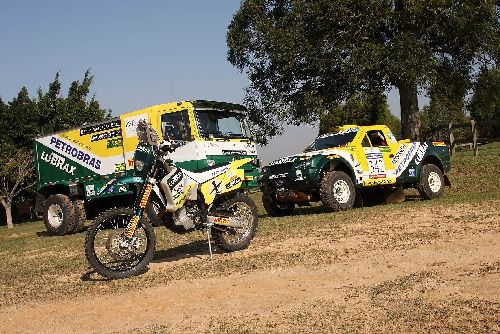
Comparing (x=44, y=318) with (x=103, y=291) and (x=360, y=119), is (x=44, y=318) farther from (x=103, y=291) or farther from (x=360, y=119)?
(x=360, y=119)

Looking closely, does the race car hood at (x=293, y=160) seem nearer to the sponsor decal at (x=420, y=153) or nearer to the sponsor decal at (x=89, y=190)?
the sponsor decal at (x=420, y=153)

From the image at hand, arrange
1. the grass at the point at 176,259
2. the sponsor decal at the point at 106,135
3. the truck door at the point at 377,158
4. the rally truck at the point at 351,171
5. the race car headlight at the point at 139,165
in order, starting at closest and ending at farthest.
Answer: the grass at the point at 176,259
the race car headlight at the point at 139,165
the rally truck at the point at 351,171
the truck door at the point at 377,158
the sponsor decal at the point at 106,135

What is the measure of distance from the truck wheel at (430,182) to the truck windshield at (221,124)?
420 cm

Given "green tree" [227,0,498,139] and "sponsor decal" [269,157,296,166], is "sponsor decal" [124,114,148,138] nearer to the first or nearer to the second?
"sponsor decal" [269,157,296,166]

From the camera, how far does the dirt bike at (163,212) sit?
6750mm

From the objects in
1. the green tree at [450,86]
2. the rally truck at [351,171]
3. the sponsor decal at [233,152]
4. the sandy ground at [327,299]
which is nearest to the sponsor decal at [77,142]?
the sponsor decal at [233,152]

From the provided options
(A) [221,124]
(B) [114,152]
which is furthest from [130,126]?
(A) [221,124]

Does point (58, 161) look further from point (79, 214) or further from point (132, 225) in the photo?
point (132, 225)

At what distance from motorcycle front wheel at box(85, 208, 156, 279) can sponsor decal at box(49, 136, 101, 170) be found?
8411 mm

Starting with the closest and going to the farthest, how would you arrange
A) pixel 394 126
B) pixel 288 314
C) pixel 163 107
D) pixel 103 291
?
1. pixel 288 314
2. pixel 103 291
3. pixel 163 107
4. pixel 394 126

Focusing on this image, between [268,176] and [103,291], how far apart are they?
6.95 m

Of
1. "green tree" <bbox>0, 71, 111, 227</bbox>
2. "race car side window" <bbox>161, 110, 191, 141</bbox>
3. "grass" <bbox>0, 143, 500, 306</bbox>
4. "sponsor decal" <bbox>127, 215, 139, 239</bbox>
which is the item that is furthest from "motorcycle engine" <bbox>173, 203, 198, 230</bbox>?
"green tree" <bbox>0, 71, 111, 227</bbox>

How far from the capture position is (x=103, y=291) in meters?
6.05

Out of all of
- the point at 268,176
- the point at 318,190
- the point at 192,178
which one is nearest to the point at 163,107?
the point at 268,176
